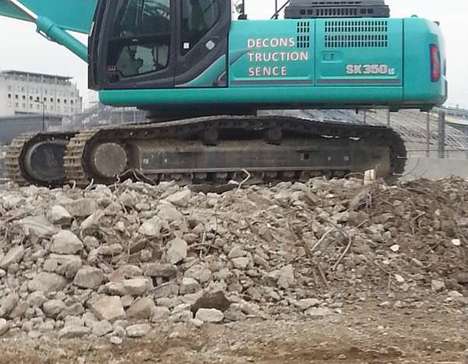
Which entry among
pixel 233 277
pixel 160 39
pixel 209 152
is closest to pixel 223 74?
pixel 160 39

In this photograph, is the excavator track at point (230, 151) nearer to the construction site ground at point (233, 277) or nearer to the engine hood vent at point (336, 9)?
the engine hood vent at point (336, 9)

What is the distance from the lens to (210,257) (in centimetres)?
604

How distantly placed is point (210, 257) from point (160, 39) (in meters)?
4.01

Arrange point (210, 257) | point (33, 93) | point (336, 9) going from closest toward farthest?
point (210, 257) → point (336, 9) → point (33, 93)

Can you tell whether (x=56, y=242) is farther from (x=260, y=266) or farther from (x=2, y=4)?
(x=2, y=4)

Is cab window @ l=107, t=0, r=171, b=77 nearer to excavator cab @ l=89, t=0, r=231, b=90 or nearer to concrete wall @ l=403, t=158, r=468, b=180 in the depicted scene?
excavator cab @ l=89, t=0, r=231, b=90

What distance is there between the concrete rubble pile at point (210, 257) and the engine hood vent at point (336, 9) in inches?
→ 119

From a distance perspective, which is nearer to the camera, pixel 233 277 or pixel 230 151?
pixel 233 277

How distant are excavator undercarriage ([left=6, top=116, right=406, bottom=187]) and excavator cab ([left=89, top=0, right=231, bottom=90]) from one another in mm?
608

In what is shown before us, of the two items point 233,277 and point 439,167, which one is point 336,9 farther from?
point 439,167

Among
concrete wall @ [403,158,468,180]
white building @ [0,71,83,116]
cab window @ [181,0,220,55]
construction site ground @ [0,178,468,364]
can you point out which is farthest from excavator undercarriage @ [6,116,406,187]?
white building @ [0,71,83,116]

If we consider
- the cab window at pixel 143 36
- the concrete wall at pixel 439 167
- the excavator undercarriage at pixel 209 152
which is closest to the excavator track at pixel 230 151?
the excavator undercarriage at pixel 209 152

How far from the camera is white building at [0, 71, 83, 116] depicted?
3928 cm

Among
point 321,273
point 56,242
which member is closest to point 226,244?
point 321,273
